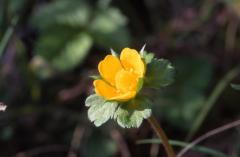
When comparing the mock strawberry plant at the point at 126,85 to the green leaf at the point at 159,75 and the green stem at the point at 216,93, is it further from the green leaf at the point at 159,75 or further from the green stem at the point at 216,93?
the green stem at the point at 216,93

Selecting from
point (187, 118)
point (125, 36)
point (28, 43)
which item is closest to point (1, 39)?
point (28, 43)

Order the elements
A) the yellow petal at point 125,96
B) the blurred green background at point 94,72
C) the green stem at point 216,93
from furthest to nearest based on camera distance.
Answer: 1. the blurred green background at point 94,72
2. the green stem at point 216,93
3. the yellow petal at point 125,96

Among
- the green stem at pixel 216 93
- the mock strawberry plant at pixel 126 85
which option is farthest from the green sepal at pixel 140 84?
the green stem at pixel 216 93

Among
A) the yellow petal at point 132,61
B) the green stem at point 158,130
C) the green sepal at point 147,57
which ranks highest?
the yellow petal at point 132,61

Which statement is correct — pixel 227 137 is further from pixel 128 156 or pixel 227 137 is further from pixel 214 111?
pixel 128 156

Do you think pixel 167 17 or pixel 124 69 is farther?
pixel 167 17

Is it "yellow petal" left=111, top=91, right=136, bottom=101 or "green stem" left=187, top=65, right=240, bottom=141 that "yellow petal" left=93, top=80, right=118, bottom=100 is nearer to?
"yellow petal" left=111, top=91, right=136, bottom=101

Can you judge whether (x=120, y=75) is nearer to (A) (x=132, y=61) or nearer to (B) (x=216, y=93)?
(A) (x=132, y=61)
